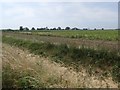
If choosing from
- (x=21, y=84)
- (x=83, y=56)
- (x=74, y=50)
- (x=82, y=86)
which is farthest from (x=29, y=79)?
(x=74, y=50)

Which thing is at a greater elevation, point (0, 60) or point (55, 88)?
point (0, 60)

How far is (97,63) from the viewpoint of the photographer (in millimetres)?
13453

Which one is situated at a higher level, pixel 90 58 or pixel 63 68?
pixel 90 58

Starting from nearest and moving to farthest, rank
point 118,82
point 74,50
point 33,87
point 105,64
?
point 33,87
point 118,82
point 105,64
point 74,50

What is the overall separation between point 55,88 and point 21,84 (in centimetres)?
90

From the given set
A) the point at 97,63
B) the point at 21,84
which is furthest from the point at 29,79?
the point at 97,63

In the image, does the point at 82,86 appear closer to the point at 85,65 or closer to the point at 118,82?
the point at 118,82

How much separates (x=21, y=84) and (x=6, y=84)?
0.36 meters

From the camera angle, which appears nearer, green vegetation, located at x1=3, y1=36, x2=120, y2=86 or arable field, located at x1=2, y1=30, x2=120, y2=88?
arable field, located at x1=2, y1=30, x2=120, y2=88

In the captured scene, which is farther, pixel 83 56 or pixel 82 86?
pixel 83 56

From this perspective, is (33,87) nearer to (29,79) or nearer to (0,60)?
(29,79)

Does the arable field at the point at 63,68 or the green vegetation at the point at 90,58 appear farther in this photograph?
the green vegetation at the point at 90,58

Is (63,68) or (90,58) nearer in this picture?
(63,68)

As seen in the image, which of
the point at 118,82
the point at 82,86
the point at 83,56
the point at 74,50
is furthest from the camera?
the point at 74,50
